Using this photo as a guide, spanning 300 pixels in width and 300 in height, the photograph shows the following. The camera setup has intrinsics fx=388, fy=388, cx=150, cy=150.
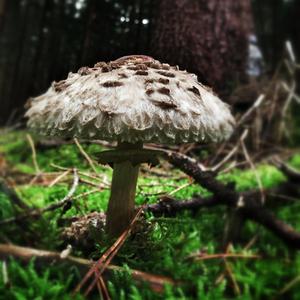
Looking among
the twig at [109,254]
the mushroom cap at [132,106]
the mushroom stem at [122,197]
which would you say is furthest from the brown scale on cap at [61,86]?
the twig at [109,254]

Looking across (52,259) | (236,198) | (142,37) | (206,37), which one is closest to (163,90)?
(142,37)

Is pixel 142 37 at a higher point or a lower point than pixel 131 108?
higher

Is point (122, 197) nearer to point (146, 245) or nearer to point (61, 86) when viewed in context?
point (146, 245)

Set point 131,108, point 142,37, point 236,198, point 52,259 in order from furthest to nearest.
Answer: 1. point 236,198
2. point 52,259
3. point 142,37
4. point 131,108

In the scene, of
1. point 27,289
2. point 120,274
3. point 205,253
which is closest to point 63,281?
point 27,289

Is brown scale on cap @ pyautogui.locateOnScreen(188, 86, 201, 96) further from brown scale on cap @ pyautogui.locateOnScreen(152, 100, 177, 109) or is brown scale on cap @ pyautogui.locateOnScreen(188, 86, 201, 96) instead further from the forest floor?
the forest floor

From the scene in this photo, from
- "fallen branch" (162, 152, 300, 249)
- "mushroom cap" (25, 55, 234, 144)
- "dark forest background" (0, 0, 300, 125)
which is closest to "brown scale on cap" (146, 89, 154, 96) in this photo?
"mushroom cap" (25, 55, 234, 144)

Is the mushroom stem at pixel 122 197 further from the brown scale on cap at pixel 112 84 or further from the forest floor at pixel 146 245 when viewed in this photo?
the brown scale on cap at pixel 112 84
